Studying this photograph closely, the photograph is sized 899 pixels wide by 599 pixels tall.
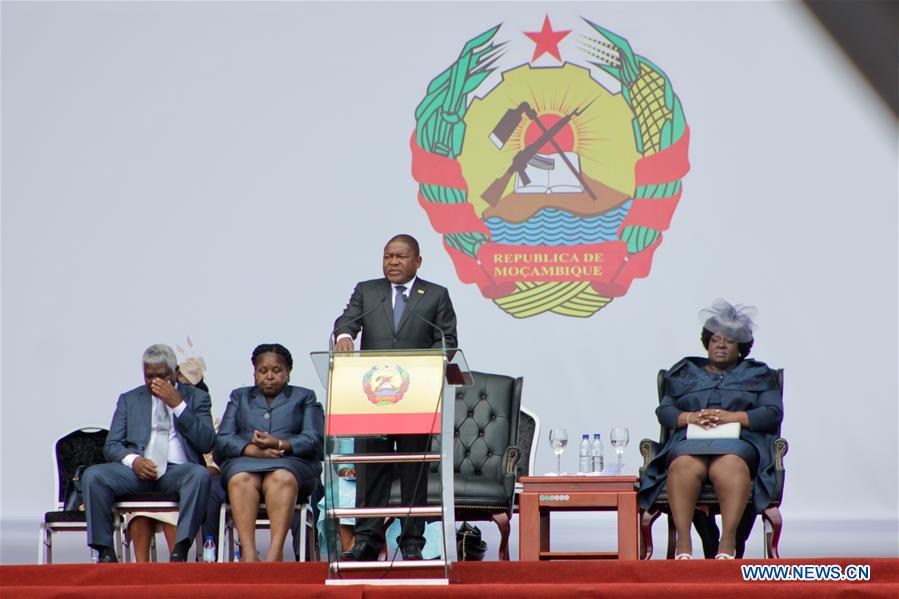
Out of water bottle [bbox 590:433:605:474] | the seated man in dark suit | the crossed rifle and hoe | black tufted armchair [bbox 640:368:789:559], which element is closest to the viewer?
black tufted armchair [bbox 640:368:789:559]

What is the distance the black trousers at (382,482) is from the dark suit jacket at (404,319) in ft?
1.31

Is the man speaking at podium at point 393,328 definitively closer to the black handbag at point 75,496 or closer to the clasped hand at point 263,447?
the clasped hand at point 263,447

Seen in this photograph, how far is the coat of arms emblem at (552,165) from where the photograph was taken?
6152 millimetres

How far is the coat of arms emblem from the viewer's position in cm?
615

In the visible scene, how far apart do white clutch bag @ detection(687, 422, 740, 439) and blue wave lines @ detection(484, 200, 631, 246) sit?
1.85 metres

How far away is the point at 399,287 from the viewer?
4.36m

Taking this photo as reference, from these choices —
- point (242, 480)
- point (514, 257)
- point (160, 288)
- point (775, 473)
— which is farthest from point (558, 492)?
point (160, 288)

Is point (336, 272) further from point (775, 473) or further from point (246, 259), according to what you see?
point (775, 473)

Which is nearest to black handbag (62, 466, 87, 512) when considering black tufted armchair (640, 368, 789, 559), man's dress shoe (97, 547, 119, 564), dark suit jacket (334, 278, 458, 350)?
man's dress shoe (97, 547, 119, 564)

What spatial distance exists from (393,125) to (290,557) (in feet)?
8.08

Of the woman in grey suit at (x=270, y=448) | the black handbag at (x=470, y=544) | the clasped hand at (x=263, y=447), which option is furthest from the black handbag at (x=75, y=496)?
the black handbag at (x=470, y=544)

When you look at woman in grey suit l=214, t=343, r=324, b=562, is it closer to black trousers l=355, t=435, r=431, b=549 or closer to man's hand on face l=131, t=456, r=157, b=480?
man's hand on face l=131, t=456, r=157, b=480

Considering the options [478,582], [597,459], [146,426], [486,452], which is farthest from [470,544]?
[478,582]

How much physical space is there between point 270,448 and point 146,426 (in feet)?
2.02
